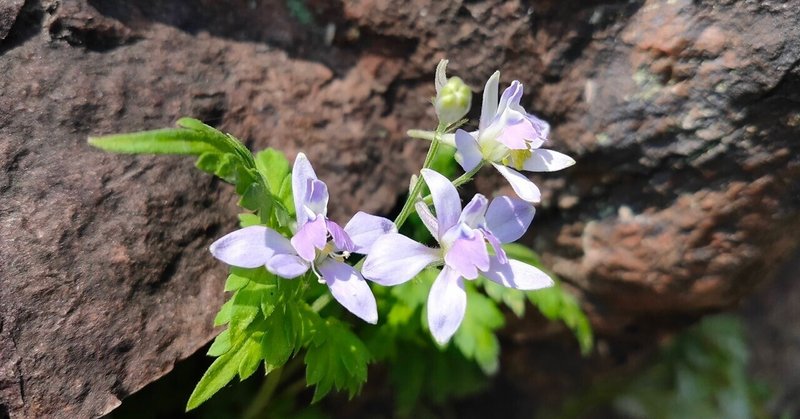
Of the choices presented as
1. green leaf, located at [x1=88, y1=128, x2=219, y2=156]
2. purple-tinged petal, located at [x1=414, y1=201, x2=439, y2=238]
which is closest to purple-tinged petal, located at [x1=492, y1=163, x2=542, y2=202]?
purple-tinged petal, located at [x1=414, y1=201, x2=439, y2=238]

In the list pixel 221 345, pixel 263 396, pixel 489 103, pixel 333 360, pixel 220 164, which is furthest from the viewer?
pixel 263 396

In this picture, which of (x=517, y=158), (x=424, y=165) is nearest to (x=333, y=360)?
(x=424, y=165)

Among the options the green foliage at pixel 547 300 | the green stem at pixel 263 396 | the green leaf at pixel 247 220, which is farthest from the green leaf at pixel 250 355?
the green foliage at pixel 547 300

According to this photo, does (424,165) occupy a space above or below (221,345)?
above

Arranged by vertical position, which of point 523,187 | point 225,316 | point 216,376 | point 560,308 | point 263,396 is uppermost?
point 523,187

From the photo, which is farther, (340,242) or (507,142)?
(507,142)

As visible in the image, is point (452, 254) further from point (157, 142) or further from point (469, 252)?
point (157, 142)

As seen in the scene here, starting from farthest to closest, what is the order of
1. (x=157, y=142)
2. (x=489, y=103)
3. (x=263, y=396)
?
(x=263, y=396) → (x=489, y=103) → (x=157, y=142)

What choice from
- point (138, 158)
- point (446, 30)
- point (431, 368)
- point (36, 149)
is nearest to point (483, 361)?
point (431, 368)
